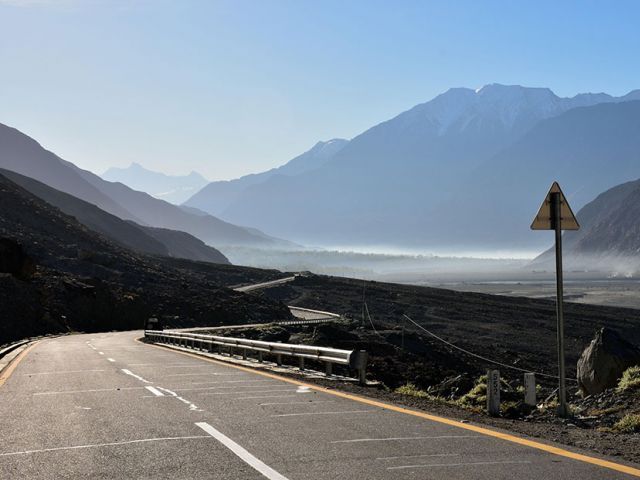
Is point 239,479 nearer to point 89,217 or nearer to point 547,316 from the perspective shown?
point 547,316

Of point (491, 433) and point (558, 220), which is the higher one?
point (558, 220)

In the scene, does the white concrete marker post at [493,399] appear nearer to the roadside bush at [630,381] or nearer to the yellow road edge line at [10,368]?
the roadside bush at [630,381]

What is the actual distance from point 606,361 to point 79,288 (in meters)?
58.7

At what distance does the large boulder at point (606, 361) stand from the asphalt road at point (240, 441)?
6.03 meters

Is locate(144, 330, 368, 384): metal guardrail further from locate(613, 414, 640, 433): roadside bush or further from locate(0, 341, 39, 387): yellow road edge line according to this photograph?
locate(0, 341, 39, 387): yellow road edge line

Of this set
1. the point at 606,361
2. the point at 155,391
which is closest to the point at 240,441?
the point at 155,391

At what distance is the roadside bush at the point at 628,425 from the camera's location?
9587mm

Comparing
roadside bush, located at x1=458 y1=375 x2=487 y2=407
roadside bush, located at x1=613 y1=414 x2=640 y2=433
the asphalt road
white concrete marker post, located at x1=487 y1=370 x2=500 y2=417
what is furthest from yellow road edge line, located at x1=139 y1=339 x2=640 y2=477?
roadside bush, located at x1=458 y1=375 x2=487 y2=407

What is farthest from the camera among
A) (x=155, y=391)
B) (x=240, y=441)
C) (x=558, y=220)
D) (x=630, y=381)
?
(x=155, y=391)

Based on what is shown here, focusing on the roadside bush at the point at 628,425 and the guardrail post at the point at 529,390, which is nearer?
the roadside bush at the point at 628,425

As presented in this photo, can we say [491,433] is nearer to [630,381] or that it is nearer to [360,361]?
[630,381]

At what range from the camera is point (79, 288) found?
67.0 meters

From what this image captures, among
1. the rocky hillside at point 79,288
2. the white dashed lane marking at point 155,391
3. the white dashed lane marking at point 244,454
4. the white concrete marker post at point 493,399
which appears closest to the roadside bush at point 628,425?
the white concrete marker post at point 493,399

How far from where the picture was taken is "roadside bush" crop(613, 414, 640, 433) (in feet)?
31.5
